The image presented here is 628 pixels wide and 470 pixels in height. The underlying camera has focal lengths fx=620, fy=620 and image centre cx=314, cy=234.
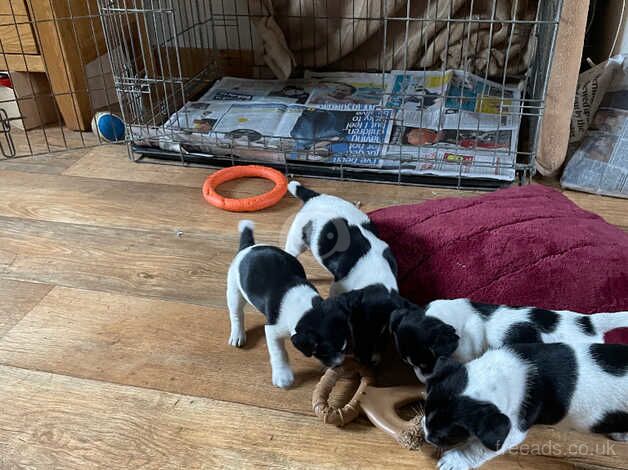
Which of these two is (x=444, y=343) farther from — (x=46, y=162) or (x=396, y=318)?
(x=46, y=162)

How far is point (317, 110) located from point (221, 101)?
350mm

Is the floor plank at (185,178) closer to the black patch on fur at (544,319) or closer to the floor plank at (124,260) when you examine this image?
the floor plank at (124,260)

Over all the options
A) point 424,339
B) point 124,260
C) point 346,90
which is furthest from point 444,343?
point 346,90

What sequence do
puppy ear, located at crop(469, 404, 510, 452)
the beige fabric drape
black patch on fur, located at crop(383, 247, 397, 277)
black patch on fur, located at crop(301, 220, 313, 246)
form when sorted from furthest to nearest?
the beige fabric drape → black patch on fur, located at crop(301, 220, 313, 246) → black patch on fur, located at crop(383, 247, 397, 277) → puppy ear, located at crop(469, 404, 510, 452)

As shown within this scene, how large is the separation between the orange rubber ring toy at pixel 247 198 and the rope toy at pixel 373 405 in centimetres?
65

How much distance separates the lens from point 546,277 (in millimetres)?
1146

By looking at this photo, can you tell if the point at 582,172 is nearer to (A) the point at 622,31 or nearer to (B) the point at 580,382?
(A) the point at 622,31

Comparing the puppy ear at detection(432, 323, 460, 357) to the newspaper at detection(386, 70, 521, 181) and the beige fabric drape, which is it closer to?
the newspaper at detection(386, 70, 521, 181)

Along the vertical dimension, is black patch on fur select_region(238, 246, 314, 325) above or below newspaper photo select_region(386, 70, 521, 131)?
above

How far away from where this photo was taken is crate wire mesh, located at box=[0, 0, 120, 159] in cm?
199

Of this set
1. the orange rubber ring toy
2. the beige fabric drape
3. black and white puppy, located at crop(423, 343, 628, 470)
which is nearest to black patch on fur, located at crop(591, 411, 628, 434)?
black and white puppy, located at crop(423, 343, 628, 470)

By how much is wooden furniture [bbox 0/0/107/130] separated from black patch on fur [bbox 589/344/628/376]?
1.77 m

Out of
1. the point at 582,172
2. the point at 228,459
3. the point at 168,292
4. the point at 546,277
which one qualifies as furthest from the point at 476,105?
the point at 228,459

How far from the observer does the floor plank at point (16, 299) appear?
1.27m
